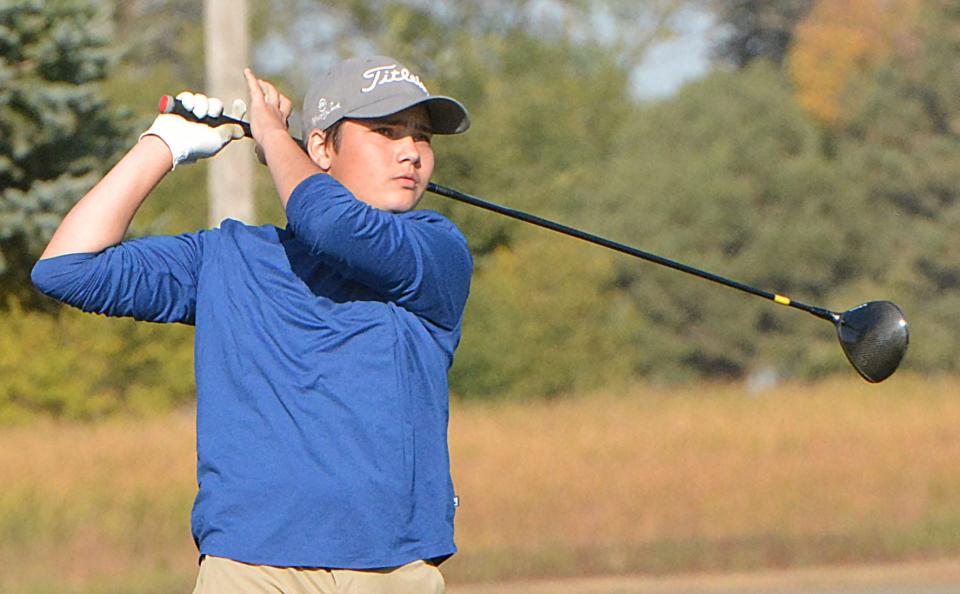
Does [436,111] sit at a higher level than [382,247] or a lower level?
higher

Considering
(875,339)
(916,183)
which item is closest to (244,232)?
(875,339)

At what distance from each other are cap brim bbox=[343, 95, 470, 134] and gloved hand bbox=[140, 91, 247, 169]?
27cm

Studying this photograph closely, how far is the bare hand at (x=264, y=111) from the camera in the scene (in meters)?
2.74

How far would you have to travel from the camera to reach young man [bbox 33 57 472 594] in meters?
2.55

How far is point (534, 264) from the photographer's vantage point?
939 inches

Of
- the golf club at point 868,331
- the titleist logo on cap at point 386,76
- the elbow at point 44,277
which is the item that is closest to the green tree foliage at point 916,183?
the golf club at point 868,331

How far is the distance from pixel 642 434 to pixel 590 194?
1797 centimetres

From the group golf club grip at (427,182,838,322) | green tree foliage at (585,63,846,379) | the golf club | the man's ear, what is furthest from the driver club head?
green tree foliage at (585,63,846,379)

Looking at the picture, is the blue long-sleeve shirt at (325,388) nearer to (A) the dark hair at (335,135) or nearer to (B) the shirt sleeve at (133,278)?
(B) the shirt sleeve at (133,278)

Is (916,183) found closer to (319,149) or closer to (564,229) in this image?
(564,229)

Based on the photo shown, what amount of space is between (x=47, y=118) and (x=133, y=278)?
5.51 m

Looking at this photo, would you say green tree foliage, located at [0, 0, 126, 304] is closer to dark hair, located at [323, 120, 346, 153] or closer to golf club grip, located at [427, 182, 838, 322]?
golf club grip, located at [427, 182, 838, 322]

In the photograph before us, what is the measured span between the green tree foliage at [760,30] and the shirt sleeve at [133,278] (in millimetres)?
44034

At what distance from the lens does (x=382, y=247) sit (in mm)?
2549
